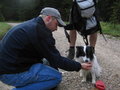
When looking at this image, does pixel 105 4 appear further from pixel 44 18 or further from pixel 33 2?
pixel 44 18

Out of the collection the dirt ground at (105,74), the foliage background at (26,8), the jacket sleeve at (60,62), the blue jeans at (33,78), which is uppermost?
the jacket sleeve at (60,62)

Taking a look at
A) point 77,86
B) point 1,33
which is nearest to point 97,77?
point 77,86

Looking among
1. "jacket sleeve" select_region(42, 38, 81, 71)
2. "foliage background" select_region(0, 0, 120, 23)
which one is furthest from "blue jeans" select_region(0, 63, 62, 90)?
"foliage background" select_region(0, 0, 120, 23)

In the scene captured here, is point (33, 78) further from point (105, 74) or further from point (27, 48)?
point (105, 74)

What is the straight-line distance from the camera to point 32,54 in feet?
13.8

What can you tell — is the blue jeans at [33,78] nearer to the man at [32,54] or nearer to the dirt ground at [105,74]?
the man at [32,54]

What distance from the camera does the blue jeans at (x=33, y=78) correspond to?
4171mm

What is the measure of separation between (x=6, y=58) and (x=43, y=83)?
631mm

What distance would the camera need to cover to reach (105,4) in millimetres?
26734

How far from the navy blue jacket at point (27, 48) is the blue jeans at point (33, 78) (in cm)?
9

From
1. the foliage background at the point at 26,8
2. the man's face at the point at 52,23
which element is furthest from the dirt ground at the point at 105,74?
the foliage background at the point at 26,8

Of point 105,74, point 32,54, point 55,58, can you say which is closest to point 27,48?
point 32,54

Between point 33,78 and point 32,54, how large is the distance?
34cm

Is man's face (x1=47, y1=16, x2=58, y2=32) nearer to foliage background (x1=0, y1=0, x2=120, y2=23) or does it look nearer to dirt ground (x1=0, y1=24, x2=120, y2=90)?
dirt ground (x1=0, y1=24, x2=120, y2=90)
